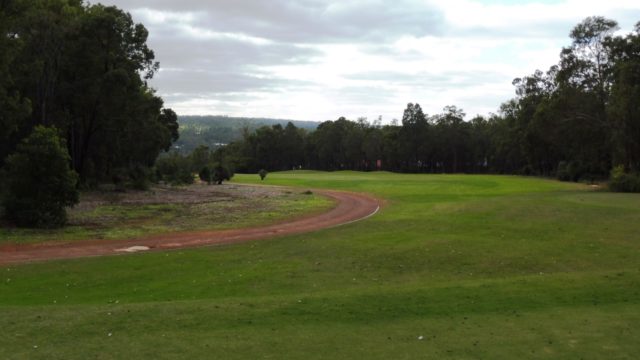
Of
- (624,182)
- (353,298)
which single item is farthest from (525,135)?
(353,298)

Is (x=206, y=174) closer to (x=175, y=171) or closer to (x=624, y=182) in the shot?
(x=175, y=171)

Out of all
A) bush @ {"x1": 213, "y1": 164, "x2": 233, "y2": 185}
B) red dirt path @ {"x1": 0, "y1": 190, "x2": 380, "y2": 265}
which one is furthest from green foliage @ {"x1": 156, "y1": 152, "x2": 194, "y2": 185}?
red dirt path @ {"x1": 0, "y1": 190, "x2": 380, "y2": 265}

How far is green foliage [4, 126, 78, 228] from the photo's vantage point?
1170 inches

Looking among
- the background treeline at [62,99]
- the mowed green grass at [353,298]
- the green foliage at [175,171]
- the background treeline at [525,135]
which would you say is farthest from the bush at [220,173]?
the mowed green grass at [353,298]

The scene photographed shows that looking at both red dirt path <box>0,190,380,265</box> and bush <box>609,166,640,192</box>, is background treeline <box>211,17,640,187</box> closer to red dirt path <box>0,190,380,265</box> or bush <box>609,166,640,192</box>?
bush <box>609,166,640,192</box>

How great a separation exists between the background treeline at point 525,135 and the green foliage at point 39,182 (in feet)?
142

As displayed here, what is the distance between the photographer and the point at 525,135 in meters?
87.0

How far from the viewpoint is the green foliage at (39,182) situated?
2972 cm

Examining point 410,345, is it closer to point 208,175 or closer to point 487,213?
point 487,213

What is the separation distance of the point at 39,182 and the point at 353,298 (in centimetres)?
2482

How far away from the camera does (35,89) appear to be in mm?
48000

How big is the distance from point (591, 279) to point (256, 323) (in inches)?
328

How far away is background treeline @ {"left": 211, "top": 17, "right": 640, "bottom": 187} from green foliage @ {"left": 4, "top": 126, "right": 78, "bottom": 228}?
4339 centimetres

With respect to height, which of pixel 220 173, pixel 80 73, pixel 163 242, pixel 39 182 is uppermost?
pixel 80 73
